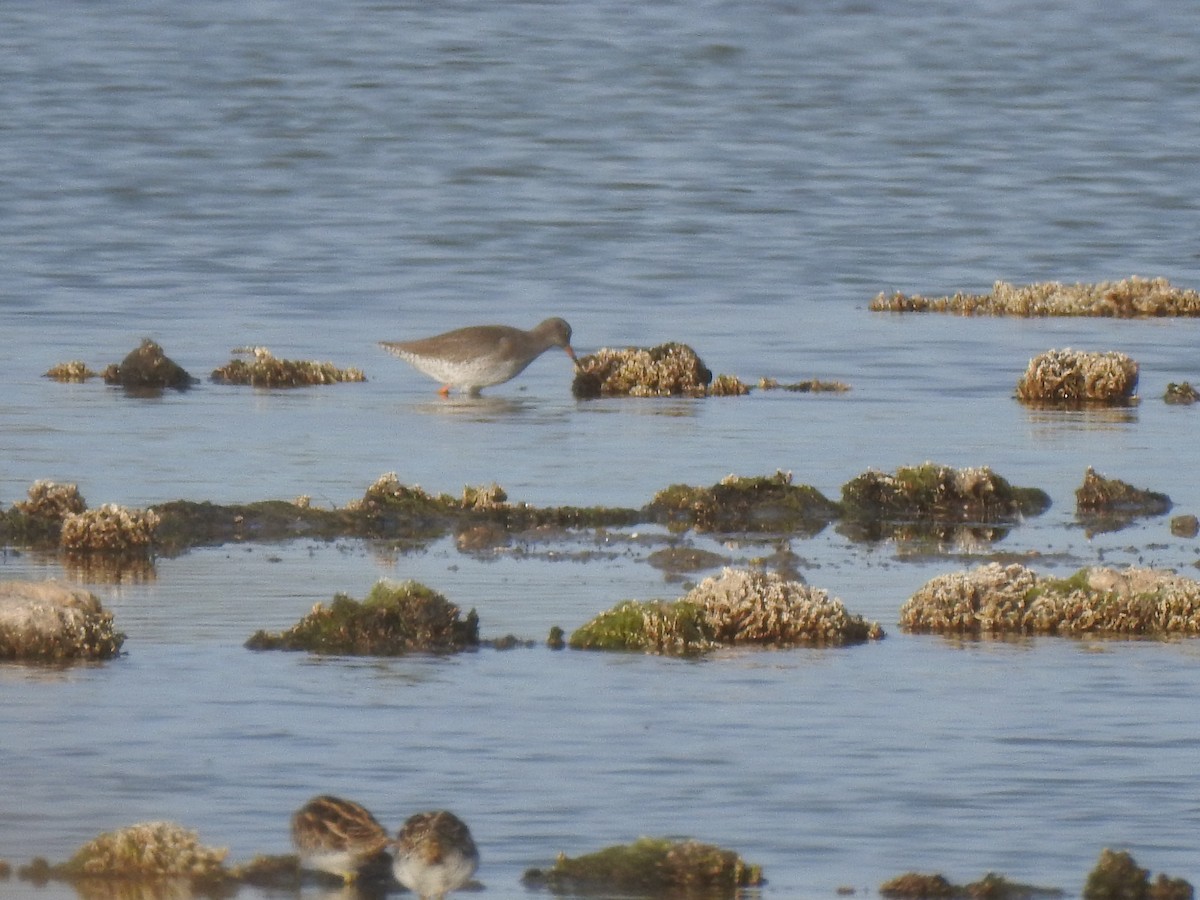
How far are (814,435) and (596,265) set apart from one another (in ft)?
59.7

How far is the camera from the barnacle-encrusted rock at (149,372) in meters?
26.1

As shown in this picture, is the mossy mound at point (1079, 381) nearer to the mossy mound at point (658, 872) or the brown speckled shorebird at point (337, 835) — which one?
the mossy mound at point (658, 872)

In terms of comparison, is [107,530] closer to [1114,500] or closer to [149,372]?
[1114,500]

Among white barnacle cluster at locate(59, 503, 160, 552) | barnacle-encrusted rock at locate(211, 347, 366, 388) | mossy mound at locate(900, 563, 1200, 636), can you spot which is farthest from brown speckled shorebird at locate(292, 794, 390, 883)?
barnacle-encrusted rock at locate(211, 347, 366, 388)

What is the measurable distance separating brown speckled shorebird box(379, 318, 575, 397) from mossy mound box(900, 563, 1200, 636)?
10783 mm

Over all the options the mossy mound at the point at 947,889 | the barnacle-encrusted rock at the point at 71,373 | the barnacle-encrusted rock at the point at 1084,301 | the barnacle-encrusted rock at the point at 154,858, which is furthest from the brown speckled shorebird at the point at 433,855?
the barnacle-encrusted rock at the point at 1084,301

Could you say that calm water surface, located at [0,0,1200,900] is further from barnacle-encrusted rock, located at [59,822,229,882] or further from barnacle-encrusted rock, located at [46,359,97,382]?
barnacle-encrusted rock, located at [59,822,229,882]

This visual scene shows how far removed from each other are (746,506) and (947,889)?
28.8 ft

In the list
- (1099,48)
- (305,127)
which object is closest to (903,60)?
(1099,48)

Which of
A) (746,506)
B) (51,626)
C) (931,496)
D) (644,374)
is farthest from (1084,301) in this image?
(51,626)

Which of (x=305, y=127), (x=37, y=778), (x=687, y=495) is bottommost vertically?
(x=37, y=778)

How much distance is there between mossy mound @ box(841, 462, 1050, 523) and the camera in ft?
64.4

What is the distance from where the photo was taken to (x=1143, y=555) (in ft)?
59.2

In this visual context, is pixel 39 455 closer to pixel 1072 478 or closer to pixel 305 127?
pixel 1072 478
